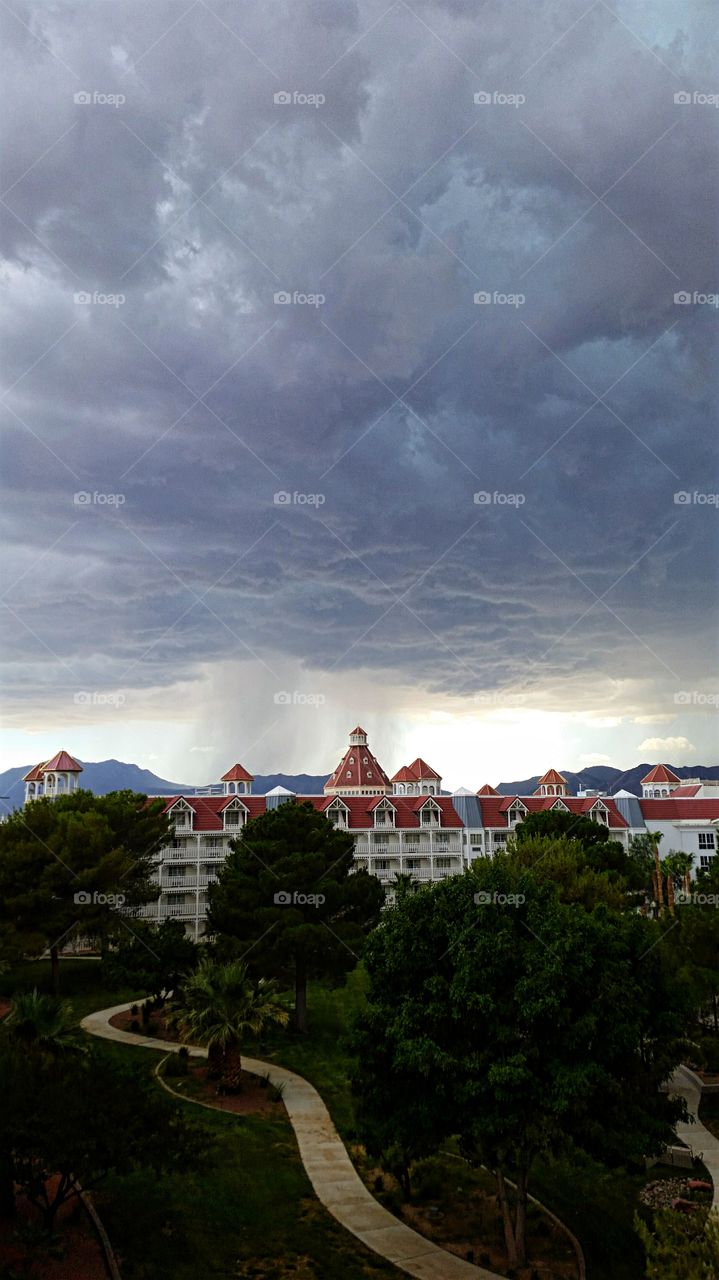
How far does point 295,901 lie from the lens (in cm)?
3609

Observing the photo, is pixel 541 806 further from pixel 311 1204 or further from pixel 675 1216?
pixel 675 1216

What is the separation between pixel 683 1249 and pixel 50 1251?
1158 cm

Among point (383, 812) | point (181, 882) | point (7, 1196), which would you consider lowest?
point (7, 1196)

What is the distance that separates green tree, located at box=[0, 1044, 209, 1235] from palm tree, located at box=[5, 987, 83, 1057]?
3.90 m

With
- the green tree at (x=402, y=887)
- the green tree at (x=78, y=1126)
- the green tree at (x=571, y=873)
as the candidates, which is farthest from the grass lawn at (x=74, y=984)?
the green tree at (x=78, y=1126)

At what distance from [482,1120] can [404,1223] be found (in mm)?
4728

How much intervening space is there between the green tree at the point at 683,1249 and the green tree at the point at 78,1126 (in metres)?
8.32

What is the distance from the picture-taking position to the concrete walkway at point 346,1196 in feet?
57.7

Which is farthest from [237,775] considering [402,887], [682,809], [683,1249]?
[683,1249]

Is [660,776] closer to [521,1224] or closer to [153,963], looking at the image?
[153,963]

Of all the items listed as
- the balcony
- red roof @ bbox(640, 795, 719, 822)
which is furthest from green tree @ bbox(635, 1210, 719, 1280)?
red roof @ bbox(640, 795, 719, 822)

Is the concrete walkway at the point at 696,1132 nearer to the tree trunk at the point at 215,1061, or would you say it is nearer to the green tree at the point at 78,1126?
the green tree at the point at 78,1126

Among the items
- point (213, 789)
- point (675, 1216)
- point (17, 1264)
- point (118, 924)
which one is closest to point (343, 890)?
point (118, 924)

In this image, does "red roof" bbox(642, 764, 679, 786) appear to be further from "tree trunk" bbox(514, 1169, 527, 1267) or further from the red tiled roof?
"tree trunk" bbox(514, 1169, 527, 1267)
